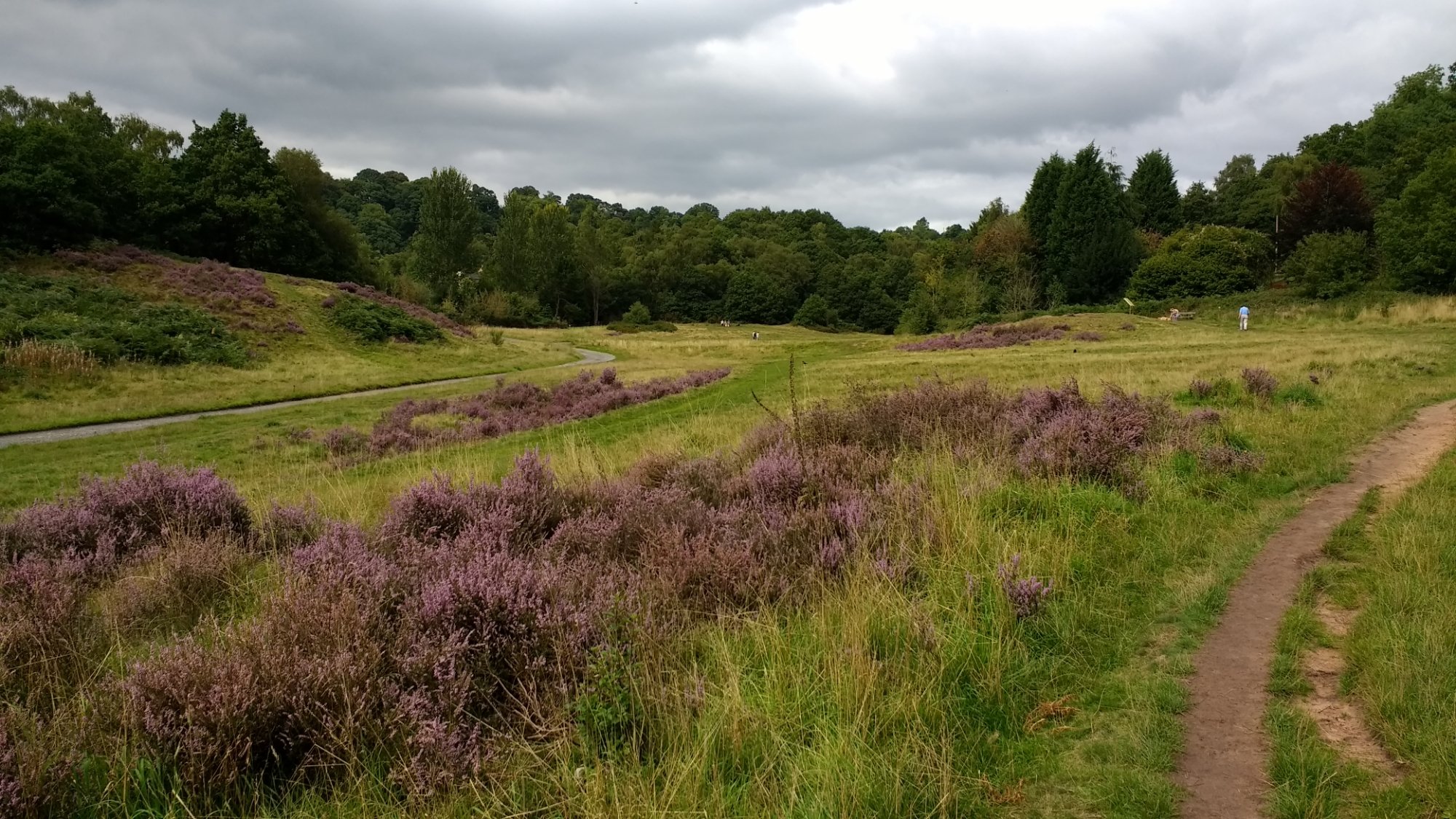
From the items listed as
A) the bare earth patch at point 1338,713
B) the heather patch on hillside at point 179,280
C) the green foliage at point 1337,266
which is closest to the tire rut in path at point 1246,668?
the bare earth patch at point 1338,713

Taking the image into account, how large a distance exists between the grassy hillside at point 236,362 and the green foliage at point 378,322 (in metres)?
0.48

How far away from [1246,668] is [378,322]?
1882 inches

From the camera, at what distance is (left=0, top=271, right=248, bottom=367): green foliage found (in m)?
28.1

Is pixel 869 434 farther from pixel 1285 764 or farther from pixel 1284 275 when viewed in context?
pixel 1284 275

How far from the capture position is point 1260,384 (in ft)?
46.4

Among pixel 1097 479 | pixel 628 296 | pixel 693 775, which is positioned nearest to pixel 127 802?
pixel 693 775

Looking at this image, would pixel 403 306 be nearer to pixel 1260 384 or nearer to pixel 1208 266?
pixel 1260 384

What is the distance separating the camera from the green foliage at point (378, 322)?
43.3m

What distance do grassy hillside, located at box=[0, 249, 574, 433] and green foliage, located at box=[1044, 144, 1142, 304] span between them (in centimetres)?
5081

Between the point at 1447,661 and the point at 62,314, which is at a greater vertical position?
the point at 62,314

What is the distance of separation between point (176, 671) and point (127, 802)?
0.61m

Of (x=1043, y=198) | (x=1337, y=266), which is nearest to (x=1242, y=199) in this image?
(x=1043, y=198)

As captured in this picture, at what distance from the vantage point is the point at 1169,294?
61.2m

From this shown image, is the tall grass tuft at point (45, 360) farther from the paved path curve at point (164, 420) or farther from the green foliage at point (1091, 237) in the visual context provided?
the green foliage at point (1091, 237)
